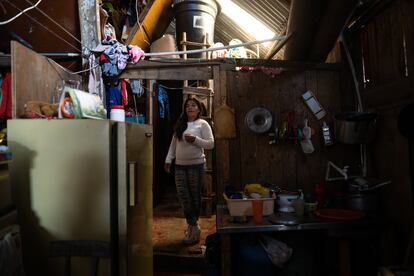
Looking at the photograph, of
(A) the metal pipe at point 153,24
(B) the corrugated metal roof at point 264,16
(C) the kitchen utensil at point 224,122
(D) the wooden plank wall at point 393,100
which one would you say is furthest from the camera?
(A) the metal pipe at point 153,24

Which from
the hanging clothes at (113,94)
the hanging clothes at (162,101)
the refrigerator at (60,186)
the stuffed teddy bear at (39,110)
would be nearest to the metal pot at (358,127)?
the refrigerator at (60,186)

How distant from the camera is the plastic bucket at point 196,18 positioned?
4.74 m

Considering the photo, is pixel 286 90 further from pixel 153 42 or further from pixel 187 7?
pixel 153 42

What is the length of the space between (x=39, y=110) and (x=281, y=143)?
2347mm

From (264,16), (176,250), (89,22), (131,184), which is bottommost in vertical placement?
(176,250)

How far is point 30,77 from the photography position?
246cm

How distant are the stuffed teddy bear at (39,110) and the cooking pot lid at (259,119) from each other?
1869mm

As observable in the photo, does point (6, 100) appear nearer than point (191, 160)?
Yes

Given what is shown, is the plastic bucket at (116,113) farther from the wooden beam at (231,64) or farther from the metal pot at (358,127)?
the metal pot at (358,127)

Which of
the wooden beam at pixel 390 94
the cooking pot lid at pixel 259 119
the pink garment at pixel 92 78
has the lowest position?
the cooking pot lid at pixel 259 119

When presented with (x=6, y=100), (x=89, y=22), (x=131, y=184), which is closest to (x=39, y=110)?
(x=6, y=100)

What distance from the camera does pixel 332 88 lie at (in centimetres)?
321

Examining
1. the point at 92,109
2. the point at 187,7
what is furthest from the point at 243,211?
the point at 187,7

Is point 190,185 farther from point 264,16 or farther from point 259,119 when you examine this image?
point 264,16
